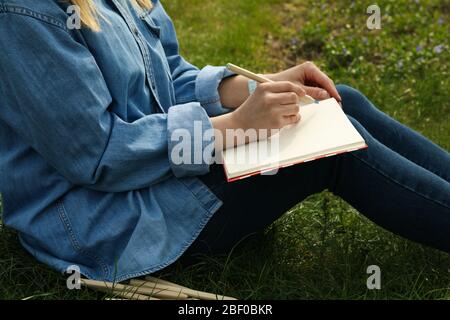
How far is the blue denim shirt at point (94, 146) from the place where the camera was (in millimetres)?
1772

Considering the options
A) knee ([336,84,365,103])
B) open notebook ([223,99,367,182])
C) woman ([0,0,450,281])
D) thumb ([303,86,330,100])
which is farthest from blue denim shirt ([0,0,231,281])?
knee ([336,84,365,103])

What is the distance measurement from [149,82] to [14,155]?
0.41m

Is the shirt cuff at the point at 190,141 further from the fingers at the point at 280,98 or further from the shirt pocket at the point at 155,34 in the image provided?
the shirt pocket at the point at 155,34

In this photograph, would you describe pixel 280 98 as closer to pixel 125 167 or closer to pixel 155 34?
pixel 125 167

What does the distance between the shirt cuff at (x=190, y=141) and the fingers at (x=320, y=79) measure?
0.42 metres

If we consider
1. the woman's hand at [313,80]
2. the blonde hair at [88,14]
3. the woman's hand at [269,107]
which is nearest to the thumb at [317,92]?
the woman's hand at [313,80]

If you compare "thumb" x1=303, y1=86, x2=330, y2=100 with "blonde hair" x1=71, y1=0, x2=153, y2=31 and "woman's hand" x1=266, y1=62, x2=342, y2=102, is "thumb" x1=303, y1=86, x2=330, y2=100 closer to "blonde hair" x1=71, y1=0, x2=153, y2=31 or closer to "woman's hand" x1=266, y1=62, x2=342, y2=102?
"woman's hand" x1=266, y1=62, x2=342, y2=102

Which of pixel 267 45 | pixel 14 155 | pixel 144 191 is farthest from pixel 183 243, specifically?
pixel 267 45

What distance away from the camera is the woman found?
5.86 feet

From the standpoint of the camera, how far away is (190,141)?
1.90 meters

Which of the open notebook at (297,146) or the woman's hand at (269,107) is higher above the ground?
the woman's hand at (269,107)

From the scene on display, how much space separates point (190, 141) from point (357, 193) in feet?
1.60

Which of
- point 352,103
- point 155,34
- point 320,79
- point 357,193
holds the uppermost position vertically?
point 155,34

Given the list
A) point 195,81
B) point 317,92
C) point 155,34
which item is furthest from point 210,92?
point 317,92
